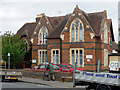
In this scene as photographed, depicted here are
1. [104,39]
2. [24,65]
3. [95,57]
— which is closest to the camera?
[95,57]

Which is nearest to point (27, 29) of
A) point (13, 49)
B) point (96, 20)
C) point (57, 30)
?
point (13, 49)

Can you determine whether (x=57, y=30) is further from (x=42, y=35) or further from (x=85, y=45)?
(x=85, y=45)

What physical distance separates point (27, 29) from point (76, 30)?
13.5 m

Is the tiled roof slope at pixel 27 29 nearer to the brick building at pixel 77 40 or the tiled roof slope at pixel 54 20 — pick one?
the brick building at pixel 77 40

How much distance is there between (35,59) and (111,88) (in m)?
25.9

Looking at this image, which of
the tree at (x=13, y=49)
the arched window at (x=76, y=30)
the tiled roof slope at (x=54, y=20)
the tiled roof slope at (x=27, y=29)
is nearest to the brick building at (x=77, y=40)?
the arched window at (x=76, y=30)

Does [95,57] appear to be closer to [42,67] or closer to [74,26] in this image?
[74,26]

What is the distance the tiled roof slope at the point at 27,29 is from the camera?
41700 mm

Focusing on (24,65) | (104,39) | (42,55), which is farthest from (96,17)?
(24,65)

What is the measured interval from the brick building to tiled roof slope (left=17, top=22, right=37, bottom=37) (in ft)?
15.2

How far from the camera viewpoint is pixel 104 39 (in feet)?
112

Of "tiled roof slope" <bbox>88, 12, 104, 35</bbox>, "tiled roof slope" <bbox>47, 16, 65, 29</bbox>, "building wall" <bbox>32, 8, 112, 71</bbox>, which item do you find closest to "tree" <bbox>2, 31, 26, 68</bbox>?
"building wall" <bbox>32, 8, 112, 71</bbox>

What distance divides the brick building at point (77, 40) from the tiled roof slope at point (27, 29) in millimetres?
4641

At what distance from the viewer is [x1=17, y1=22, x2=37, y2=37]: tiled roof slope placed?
41.7 meters
